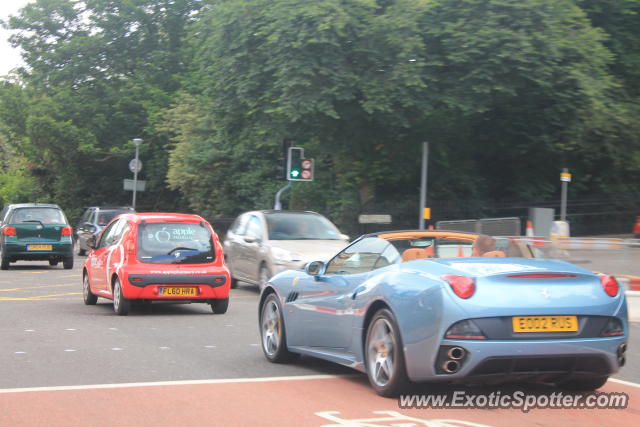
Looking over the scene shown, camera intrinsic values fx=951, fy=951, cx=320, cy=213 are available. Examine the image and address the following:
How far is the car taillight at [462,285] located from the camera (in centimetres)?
647

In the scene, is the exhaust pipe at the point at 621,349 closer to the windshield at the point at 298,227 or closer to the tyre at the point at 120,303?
the tyre at the point at 120,303

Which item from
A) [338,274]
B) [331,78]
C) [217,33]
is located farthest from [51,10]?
[338,274]

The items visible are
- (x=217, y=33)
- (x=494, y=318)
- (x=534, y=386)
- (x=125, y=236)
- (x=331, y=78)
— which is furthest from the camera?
(x=217, y=33)

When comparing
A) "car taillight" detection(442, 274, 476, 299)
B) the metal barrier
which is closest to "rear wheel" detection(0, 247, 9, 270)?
the metal barrier

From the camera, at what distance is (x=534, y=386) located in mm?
7609

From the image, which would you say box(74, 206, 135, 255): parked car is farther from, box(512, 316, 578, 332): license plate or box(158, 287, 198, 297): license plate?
box(512, 316, 578, 332): license plate

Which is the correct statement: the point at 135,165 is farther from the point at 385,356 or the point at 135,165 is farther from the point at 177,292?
the point at 385,356

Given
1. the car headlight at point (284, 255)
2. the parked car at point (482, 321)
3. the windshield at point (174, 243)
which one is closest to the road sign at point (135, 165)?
the car headlight at point (284, 255)

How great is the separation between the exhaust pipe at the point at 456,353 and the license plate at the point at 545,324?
385mm

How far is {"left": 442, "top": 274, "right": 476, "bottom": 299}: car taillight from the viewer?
6469mm

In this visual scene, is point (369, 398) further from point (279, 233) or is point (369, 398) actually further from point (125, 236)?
point (279, 233)

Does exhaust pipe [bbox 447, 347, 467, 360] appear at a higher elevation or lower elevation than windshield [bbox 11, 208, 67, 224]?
lower

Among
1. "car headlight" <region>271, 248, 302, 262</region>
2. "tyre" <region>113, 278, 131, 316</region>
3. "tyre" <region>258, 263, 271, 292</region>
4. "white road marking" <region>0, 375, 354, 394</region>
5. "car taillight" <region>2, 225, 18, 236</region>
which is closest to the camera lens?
"white road marking" <region>0, 375, 354, 394</region>

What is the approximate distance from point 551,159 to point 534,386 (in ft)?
83.6
